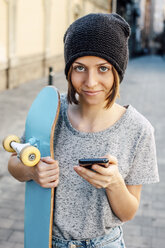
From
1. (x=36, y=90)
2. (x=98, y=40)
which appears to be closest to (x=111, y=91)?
(x=98, y=40)

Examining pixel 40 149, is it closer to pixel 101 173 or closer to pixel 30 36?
pixel 101 173

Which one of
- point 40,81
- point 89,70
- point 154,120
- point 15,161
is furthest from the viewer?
point 40,81

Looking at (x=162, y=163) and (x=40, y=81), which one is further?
(x=40, y=81)

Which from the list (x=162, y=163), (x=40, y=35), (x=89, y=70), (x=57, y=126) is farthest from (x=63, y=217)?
(x=40, y=35)

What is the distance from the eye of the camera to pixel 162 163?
610 cm

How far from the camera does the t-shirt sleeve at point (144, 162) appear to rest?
152 cm

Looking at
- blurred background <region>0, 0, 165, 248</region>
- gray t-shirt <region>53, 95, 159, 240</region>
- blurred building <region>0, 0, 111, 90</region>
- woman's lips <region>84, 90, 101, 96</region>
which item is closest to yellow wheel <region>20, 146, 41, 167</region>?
gray t-shirt <region>53, 95, 159, 240</region>

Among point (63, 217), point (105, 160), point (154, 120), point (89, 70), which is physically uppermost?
point (89, 70)

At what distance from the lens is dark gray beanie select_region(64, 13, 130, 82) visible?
1436 millimetres

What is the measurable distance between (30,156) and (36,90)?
38.9 ft

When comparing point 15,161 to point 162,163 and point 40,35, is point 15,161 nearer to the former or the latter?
point 162,163

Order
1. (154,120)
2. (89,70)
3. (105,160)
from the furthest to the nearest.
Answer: (154,120)
(89,70)
(105,160)

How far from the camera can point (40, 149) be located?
1570 mm

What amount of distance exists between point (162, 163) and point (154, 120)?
10.6 feet
